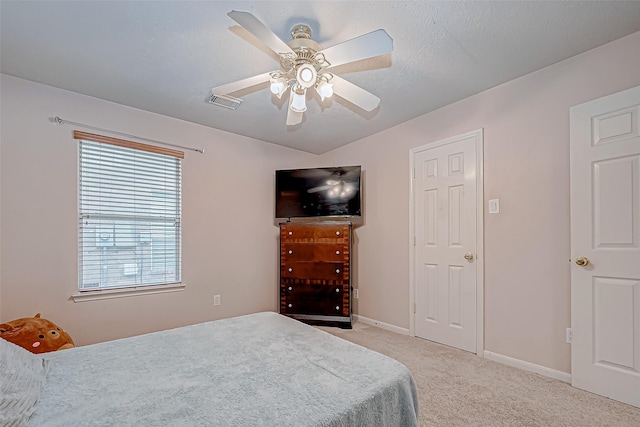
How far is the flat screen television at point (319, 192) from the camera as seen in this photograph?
3.96 meters

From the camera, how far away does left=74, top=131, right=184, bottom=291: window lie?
294 centimetres

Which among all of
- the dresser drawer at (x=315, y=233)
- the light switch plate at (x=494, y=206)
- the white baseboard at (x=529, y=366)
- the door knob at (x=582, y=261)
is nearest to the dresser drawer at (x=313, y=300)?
the dresser drawer at (x=315, y=233)

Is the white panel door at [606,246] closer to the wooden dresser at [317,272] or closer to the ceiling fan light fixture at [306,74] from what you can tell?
the ceiling fan light fixture at [306,74]

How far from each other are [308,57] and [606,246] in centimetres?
232

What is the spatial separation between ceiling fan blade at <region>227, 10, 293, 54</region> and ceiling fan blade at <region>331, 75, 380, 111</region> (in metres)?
0.42

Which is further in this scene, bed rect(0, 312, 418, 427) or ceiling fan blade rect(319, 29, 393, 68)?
ceiling fan blade rect(319, 29, 393, 68)

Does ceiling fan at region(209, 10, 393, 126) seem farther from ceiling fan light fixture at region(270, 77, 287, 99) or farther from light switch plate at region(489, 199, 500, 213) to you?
light switch plate at region(489, 199, 500, 213)

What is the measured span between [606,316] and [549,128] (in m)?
1.40

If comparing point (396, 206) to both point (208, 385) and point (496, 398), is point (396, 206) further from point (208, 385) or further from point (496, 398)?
point (208, 385)

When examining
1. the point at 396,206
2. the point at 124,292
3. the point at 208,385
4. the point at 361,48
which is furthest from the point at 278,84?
the point at 124,292

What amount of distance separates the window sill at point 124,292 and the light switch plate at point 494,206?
3.18m

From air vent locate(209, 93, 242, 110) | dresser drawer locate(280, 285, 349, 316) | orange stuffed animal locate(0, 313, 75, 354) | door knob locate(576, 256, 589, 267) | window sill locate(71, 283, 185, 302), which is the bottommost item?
dresser drawer locate(280, 285, 349, 316)

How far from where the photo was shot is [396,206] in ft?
12.3

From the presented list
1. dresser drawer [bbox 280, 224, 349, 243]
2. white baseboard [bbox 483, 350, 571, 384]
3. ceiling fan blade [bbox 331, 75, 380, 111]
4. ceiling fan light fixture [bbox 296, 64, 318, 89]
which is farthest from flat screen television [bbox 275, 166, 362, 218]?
ceiling fan light fixture [bbox 296, 64, 318, 89]
